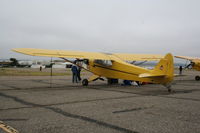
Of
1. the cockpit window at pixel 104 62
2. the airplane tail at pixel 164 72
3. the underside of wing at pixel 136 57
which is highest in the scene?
the underside of wing at pixel 136 57

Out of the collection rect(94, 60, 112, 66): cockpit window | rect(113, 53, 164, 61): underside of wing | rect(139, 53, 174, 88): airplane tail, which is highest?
rect(113, 53, 164, 61): underside of wing

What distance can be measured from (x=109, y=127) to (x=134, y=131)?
60 centimetres

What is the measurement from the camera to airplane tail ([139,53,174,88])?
12398mm

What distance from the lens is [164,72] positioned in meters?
12.6

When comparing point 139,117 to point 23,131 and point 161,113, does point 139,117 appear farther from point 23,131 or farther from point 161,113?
point 23,131

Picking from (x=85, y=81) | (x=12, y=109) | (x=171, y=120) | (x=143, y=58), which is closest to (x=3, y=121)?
(x=12, y=109)

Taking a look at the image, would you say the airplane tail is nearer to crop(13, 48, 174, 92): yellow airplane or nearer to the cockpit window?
crop(13, 48, 174, 92): yellow airplane

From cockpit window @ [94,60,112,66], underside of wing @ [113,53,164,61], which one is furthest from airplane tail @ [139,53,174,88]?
underside of wing @ [113,53,164,61]

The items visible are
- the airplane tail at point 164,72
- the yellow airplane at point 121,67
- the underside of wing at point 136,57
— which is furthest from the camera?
the underside of wing at point 136,57

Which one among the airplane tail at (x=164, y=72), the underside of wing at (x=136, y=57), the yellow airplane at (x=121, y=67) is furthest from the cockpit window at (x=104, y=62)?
the airplane tail at (x=164, y=72)

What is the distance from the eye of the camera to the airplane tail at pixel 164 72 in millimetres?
12398

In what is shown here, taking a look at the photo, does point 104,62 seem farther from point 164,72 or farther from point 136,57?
point 164,72

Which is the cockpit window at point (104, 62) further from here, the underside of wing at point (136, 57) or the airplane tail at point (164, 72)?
the airplane tail at point (164, 72)

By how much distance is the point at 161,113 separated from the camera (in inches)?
275
